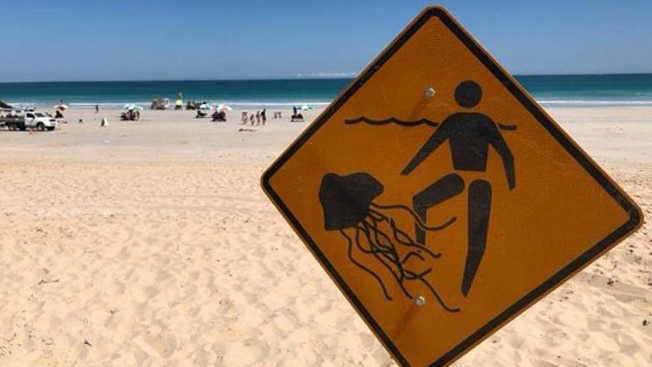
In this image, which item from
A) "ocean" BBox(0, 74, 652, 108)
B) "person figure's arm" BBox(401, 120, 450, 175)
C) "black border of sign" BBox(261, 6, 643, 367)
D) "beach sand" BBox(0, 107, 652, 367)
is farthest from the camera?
"ocean" BBox(0, 74, 652, 108)

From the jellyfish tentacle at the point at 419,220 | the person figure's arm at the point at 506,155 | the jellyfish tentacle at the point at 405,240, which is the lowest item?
the jellyfish tentacle at the point at 405,240

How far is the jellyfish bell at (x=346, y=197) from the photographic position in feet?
5.56

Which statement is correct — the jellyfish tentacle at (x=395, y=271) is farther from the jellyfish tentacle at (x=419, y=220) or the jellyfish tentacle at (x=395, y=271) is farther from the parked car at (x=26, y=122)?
the parked car at (x=26, y=122)

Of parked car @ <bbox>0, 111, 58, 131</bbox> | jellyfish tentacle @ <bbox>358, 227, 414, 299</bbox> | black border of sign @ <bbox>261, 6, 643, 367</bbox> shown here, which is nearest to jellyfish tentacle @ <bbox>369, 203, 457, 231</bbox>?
jellyfish tentacle @ <bbox>358, 227, 414, 299</bbox>

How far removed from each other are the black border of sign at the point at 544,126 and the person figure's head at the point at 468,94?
0.06m

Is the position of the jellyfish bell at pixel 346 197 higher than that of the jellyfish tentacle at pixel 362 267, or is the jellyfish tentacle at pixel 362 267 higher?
the jellyfish bell at pixel 346 197

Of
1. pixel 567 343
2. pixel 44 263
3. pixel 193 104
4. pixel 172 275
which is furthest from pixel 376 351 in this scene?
pixel 193 104

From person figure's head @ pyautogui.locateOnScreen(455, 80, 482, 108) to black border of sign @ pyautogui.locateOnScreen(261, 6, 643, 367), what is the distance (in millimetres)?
58

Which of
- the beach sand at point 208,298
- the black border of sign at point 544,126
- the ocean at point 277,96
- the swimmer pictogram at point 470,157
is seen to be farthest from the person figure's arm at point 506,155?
the ocean at point 277,96

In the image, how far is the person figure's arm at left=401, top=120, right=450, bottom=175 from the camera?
158cm

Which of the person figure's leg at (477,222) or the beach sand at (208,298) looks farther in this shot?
the beach sand at (208,298)

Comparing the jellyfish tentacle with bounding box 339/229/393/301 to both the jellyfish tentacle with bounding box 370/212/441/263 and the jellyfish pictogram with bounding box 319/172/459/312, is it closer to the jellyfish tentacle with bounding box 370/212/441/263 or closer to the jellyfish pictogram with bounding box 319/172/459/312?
the jellyfish pictogram with bounding box 319/172/459/312

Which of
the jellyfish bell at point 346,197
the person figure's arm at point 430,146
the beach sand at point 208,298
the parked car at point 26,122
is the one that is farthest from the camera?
the parked car at point 26,122

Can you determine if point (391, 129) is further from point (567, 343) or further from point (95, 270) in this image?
point (95, 270)
